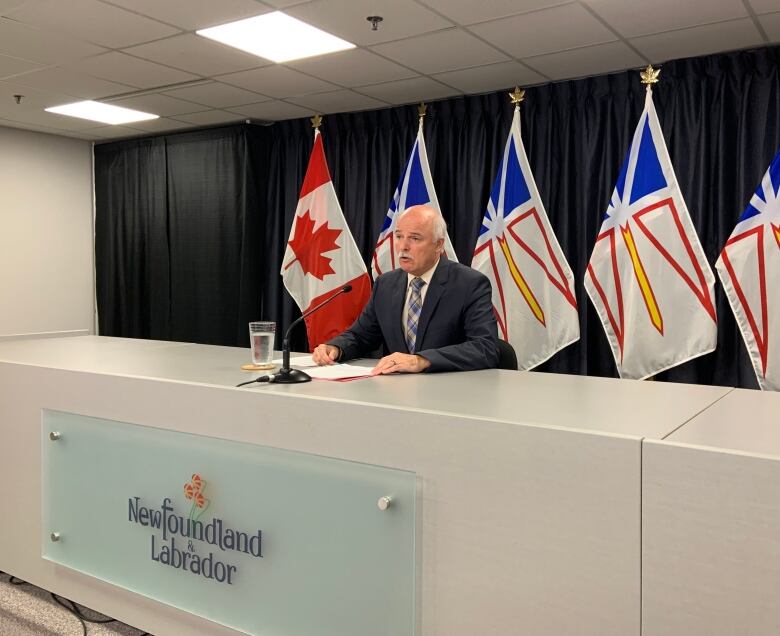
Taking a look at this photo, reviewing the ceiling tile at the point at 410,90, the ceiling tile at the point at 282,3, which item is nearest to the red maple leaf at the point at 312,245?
the ceiling tile at the point at 410,90

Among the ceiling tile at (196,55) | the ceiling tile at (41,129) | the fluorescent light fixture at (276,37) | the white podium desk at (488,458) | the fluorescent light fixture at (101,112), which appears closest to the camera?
the white podium desk at (488,458)

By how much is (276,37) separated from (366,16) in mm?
570

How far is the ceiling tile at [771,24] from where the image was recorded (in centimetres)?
328

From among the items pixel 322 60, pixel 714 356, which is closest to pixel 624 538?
pixel 714 356

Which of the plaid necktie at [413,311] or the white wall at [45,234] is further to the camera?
the white wall at [45,234]

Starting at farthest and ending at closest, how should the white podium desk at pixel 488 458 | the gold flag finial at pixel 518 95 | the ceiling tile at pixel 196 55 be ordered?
1. the gold flag finial at pixel 518 95
2. the ceiling tile at pixel 196 55
3. the white podium desk at pixel 488 458

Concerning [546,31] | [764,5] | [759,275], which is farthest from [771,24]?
[759,275]

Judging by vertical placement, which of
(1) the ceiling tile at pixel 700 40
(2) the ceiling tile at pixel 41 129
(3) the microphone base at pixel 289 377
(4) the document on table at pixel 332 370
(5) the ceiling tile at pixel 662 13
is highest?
(2) the ceiling tile at pixel 41 129

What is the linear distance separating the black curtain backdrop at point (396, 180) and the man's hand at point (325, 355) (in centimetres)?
221

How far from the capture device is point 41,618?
8.04ft

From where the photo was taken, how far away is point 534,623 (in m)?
1.48

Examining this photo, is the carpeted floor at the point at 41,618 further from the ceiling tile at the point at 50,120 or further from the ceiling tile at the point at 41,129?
the ceiling tile at the point at 41,129

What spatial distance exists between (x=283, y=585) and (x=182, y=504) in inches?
16.2

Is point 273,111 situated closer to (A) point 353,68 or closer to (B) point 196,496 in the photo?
(A) point 353,68
